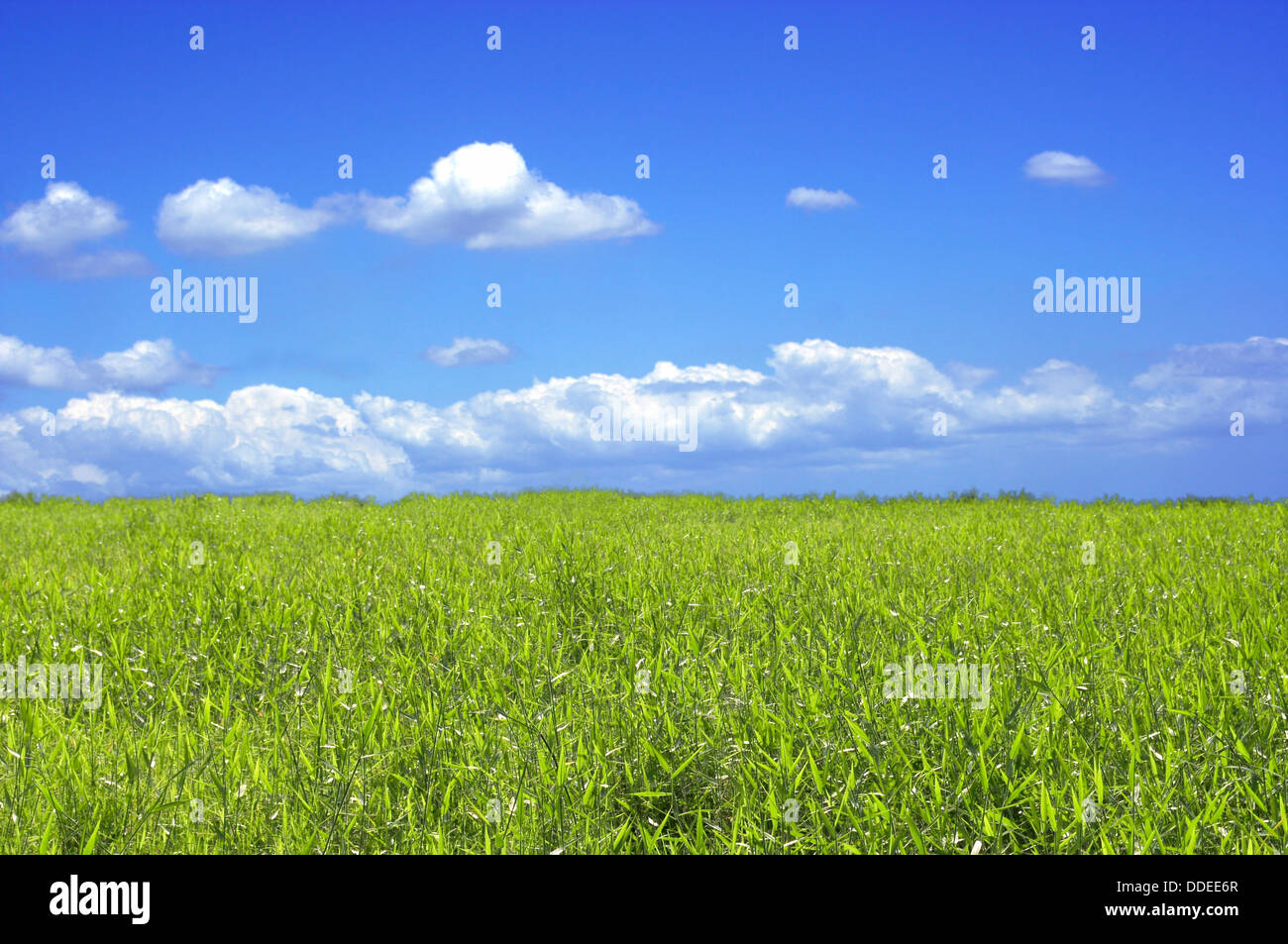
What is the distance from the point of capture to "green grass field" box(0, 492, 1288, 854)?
112 inches

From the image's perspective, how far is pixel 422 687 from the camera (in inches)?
163

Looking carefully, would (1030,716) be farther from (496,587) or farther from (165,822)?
(496,587)

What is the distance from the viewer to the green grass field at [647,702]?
2834 mm

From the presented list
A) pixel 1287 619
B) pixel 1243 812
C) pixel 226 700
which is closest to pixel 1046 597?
pixel 1287 619

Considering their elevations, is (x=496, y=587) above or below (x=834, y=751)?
above

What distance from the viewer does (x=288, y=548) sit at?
8.16m

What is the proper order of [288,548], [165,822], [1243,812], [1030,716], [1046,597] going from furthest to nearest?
[288,548], [1046,597], [1030,716], [165,822], [1243,812]

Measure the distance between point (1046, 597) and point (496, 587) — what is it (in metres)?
3.91

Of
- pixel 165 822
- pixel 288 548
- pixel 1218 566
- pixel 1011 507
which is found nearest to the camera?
pixel 165 822

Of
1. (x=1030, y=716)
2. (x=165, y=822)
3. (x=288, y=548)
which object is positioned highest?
(x=288, y=548)

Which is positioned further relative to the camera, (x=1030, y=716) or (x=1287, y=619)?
(x=1287, y=619)

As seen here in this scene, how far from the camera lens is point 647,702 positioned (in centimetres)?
375
